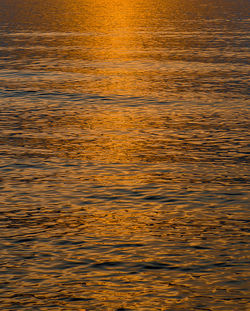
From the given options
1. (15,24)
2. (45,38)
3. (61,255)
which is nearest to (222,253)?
(61,255)

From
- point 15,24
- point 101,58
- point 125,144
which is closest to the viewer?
point 125,144

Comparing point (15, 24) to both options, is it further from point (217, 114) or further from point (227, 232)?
point (227, 232)

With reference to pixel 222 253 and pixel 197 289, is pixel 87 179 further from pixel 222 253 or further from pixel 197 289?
pixel 197 289

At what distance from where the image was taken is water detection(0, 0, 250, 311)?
3629 millimetres

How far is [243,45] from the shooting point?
46.0 ft

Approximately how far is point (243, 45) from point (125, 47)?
80.4 inches

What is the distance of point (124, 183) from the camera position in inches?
210

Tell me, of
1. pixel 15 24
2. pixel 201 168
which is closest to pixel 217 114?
pixel 201 168

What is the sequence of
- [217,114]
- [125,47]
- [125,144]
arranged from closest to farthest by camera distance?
[125,144] → [217,114] → [125,47]

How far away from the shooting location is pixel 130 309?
3.35m

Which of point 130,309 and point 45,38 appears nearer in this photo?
point 130,309

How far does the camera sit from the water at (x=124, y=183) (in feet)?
11.9

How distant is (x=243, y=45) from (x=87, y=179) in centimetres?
912

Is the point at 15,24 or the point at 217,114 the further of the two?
the point at 15,24
